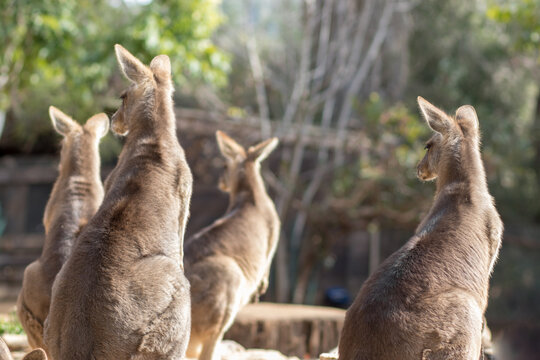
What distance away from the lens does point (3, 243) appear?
15070mm

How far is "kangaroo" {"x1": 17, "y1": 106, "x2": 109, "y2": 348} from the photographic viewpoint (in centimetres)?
484

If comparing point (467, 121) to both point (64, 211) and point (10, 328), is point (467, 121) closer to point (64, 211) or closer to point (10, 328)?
point (64, 211)

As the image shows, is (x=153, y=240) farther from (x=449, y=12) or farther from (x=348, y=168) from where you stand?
(x=449, y=12)

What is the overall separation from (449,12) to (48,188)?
10949 millimetres

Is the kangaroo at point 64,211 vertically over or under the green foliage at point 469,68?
under

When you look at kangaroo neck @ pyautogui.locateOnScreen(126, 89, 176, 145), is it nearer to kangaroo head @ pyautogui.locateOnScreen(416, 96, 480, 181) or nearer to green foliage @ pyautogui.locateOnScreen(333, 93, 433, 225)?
kangaroo head @ pyautogui.locateOnScreen(416, 96, 480, 181)

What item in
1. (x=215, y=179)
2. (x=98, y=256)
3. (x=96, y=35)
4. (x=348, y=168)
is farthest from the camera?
(x=215, y=179)

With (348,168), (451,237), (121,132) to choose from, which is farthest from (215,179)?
(451,237)

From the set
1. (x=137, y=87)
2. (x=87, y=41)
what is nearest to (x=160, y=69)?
(x=137, y=87)

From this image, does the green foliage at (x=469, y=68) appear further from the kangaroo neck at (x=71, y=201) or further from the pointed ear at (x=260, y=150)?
the kangaroo neck at (x=71, y=201)

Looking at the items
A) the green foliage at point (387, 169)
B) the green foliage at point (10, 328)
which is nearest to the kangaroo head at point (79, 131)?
the green foliage at point (10, 328)

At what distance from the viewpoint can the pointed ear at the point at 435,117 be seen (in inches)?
185

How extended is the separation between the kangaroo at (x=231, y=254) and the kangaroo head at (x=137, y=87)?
1.40m

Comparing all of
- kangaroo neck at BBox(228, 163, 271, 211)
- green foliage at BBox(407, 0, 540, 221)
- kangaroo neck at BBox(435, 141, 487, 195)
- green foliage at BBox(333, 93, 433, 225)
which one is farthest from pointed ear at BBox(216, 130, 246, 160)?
green foliage at BBox(407, 0, 540, 221)
